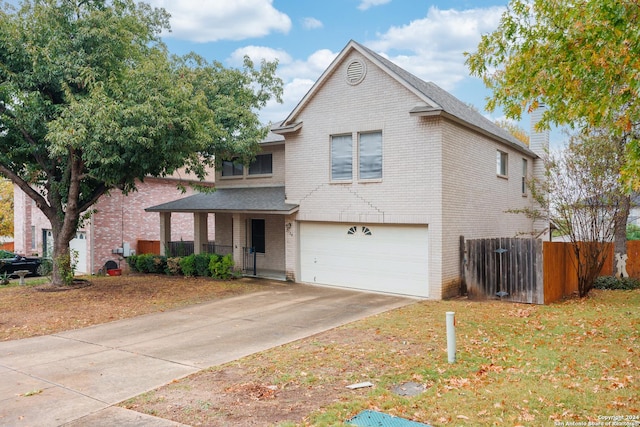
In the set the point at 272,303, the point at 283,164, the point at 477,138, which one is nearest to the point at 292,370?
the point at 272,303

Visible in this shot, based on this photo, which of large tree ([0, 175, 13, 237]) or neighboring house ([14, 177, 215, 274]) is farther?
large tree ([0, 175, 13, 237])

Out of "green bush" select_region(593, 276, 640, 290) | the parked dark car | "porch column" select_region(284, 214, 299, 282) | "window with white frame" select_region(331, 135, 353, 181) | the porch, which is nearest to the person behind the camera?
"window with white frame" select_region(331, 135, 353, 181)

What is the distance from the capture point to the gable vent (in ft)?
53.6

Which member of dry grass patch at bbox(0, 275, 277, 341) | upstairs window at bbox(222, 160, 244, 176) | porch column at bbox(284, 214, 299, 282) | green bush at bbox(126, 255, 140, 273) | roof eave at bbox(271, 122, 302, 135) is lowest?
dry grass patch at bbox(0, 275, 277, 341)

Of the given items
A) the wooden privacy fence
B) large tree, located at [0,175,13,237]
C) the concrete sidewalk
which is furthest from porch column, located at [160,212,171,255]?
large tree, located at [0,175,13,237]

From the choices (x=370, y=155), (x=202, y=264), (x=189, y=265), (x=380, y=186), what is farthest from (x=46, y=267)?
(x=380, y=186)

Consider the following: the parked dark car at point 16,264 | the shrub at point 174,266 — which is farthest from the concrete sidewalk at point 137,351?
the parked dark car at point 16,264

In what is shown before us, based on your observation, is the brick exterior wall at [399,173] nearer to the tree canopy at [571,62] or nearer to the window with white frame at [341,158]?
the window with white frame at [341,158]

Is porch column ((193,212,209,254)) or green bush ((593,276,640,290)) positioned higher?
porch column ((193,212,209,254))

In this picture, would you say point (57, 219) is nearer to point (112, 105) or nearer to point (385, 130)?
point (112, 105)

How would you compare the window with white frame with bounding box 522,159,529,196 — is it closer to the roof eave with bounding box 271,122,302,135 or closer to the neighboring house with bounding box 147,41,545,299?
the neighboring house with bounding box 147,41,545,299

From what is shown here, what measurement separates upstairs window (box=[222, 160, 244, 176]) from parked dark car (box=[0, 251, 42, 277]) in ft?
36.4

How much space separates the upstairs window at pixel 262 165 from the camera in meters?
21.3

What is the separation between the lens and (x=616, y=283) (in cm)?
1728
